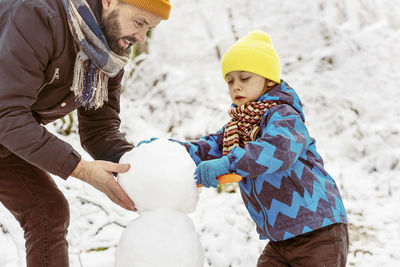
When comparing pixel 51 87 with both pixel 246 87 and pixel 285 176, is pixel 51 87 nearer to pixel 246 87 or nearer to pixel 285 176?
pixel 246 87

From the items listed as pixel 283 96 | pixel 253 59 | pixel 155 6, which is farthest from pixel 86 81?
pixel 283 96

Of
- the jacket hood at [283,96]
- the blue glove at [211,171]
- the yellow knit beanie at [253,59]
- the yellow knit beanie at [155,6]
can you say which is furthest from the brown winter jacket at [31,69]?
the jacket hood at [283,96]

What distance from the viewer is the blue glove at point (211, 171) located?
1560 millimetres

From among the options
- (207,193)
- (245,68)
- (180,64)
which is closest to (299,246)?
(245,68)

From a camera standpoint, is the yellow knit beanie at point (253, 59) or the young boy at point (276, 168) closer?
the young boy at point (276, 168)

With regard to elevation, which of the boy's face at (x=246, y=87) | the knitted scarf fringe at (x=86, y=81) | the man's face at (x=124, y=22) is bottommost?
the knitted scarf fringe at (x=86, y=81)

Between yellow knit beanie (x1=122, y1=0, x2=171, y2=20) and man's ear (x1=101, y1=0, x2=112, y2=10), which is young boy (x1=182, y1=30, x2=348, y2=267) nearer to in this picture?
yellow knit beanie (x1=122, y1=0, x2=171, y2=20)

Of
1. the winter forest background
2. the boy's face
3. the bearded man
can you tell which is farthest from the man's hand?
the winter forest background

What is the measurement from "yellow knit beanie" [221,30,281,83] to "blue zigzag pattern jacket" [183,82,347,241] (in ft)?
0.33

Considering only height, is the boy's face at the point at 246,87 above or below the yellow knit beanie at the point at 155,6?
below

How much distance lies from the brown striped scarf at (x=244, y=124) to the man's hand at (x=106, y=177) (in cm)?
55

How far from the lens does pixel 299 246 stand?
5.75 ft

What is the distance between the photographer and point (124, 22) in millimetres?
1813

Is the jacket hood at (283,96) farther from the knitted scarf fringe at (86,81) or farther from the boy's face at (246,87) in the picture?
the knitted scarf fringe at (86,81)
